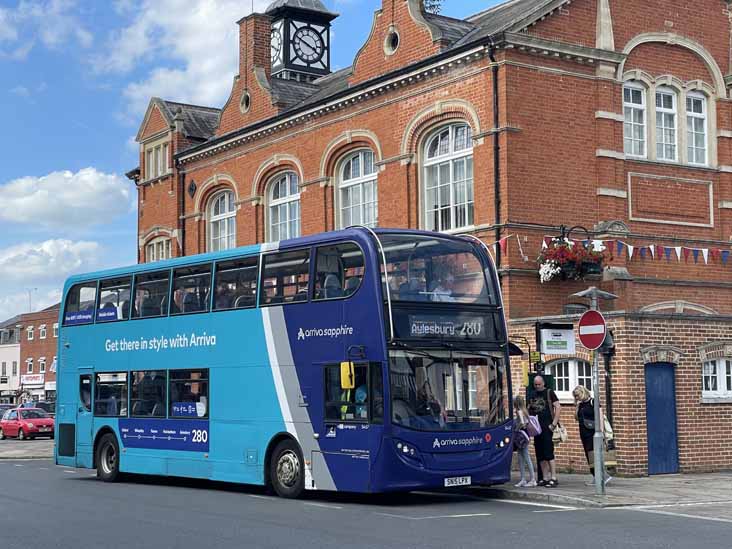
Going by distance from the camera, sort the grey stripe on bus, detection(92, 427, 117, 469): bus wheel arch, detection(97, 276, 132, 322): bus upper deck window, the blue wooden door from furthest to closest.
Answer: detection(92, 427, 117, 469): bus wheel arch, detection(97, 276, 132, 322): bus upper deck window, the blue wooden door, the grey stripe on bus

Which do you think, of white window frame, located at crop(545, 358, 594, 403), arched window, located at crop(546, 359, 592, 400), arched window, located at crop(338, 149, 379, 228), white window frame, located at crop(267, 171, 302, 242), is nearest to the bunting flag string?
arched window, located at crop(546, 359, 592, 400)

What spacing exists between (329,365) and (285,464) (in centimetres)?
197

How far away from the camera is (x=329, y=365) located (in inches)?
646

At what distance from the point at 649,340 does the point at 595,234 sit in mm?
5162

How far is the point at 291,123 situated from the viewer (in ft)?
104

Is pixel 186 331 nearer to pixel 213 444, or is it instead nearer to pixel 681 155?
pixel 213 444

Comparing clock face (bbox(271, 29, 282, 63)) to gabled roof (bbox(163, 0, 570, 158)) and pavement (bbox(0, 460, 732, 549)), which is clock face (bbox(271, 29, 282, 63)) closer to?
gabled roof (bbox(163, 0, 570, 158))

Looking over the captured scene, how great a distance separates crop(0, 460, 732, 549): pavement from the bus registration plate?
0.32 meters

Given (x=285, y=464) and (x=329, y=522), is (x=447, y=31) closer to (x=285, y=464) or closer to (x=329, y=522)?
(x=285, y=464)

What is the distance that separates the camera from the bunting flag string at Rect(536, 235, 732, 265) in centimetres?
2458

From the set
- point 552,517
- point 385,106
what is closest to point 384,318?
point 552,517

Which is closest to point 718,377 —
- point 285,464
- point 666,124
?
point 666,124

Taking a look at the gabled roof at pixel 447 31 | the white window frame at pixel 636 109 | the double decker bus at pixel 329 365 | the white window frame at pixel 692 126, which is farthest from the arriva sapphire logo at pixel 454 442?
the white window frame at pixel 692 126

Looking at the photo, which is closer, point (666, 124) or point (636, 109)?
point (636, 109)
